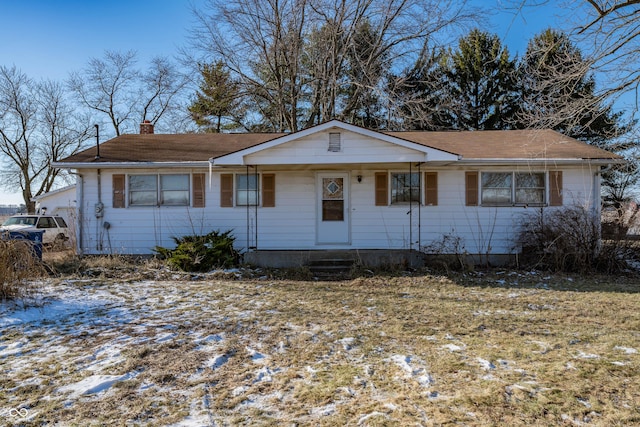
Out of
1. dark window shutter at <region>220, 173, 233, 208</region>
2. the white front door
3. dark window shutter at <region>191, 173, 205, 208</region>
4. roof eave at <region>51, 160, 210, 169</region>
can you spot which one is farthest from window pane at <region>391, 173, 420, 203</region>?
dark window shutter at <region>191, 173, 205, 208</region>

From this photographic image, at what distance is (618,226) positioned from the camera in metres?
9.11

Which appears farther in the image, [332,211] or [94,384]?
[332,211]

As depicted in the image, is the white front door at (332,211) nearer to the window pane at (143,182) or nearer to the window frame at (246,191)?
the window frame at (246,191)

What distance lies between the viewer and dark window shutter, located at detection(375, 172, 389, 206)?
10.5 meters

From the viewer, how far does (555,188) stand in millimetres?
10250

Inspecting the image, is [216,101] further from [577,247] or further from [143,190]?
[577,247]

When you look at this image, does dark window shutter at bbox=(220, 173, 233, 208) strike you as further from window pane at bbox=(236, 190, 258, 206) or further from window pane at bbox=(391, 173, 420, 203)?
window pane at bbox=(391, 173, 420, 203)

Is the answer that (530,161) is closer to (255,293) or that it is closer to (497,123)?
(255,293)

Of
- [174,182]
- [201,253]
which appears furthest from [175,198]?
[201,253]

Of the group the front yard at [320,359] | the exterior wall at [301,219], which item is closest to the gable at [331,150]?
the exterior wall at [301,219]

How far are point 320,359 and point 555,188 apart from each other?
30.1 ft

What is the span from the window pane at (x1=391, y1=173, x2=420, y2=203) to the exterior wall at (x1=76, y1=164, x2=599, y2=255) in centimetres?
19

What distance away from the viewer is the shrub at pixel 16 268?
224 inches

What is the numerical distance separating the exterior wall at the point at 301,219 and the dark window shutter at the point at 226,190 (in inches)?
4.5
